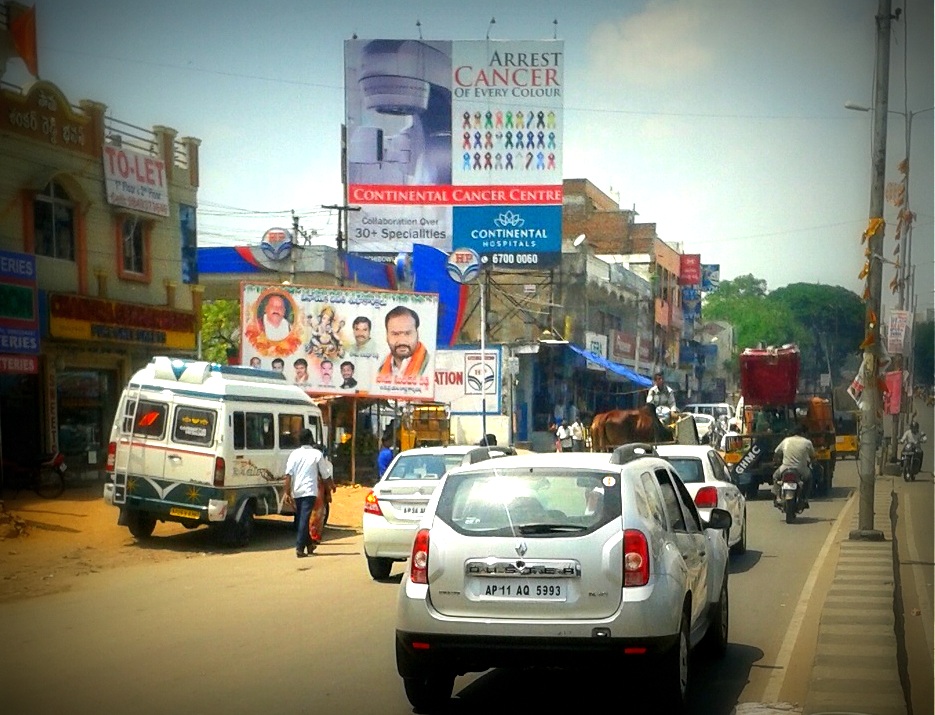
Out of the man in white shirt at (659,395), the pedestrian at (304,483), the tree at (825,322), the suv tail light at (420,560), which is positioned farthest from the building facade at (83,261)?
the tree at (825,322)

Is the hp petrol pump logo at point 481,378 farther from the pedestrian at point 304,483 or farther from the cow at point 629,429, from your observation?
the pedestrian at point 304,483

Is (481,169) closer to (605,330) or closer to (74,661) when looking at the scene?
(605,330)

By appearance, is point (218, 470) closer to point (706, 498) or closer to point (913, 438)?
point (706, 498)

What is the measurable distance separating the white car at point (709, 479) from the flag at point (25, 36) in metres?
9.74

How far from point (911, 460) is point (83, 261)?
2186 centimetres

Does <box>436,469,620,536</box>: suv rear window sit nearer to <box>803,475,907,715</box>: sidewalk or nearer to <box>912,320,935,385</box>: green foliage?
<box>803,475,907,715</box>: sidewalk

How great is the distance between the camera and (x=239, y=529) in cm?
1691

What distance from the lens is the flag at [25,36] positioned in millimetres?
16078

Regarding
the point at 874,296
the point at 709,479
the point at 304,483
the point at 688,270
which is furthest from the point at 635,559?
the point at 688,270

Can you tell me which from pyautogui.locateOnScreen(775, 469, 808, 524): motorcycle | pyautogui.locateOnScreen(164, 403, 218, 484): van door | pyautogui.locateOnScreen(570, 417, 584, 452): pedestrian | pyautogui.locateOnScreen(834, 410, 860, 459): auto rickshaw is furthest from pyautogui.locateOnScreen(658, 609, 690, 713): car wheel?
pyautogui.locateOnScreen(570, 417, 584, 452): pedestrian

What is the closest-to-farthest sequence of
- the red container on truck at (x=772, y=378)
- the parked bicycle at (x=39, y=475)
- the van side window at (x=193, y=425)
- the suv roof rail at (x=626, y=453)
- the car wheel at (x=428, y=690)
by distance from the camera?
the car wheel at (x=428, y=690) < the suv roof rail at (x=626, y=453) < the van side window at (x=193, y=425) < the parked bicycle at (x=39, y=475) < the red container on truck at (x=772, y=378)

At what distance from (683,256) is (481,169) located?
106 feet

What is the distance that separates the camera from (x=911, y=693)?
7574 mm

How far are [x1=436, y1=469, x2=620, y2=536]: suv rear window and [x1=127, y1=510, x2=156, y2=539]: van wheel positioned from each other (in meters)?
11.1
